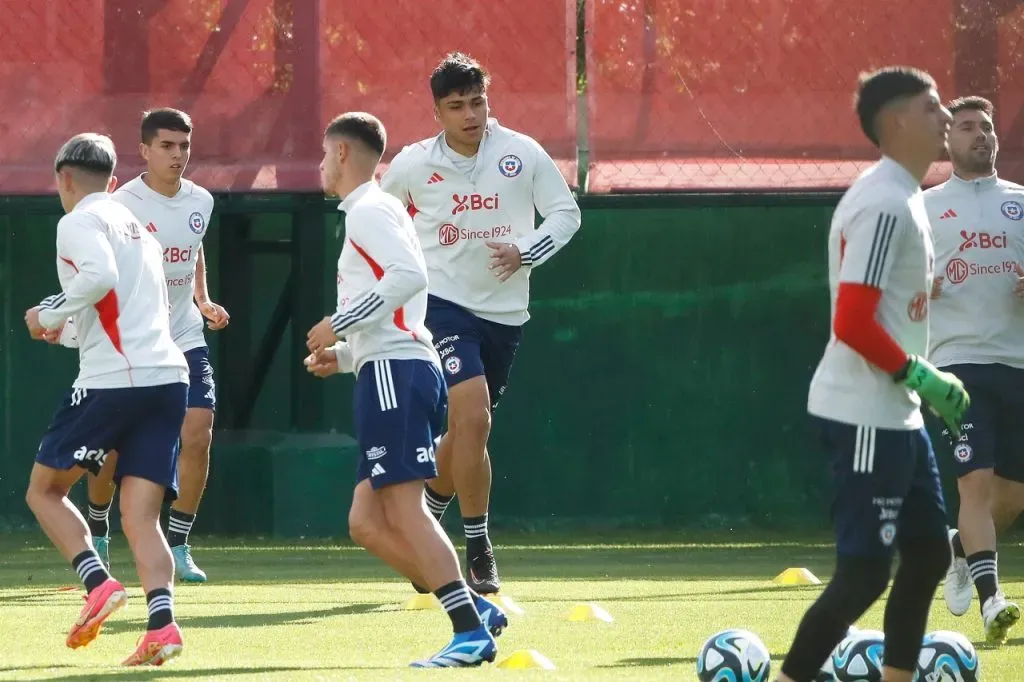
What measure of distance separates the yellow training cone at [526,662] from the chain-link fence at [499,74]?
648 cm

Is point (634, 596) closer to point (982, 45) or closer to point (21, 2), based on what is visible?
point (982, 45)

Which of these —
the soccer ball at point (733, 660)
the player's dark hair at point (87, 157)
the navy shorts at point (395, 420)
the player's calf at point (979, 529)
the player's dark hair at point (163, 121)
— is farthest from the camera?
the player's dark hair at point (163, 121)

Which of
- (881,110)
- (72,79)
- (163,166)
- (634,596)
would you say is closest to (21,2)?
(72,79)

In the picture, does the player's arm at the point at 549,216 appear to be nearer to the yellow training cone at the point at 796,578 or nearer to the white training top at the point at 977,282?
the white training top at the point at 977,282

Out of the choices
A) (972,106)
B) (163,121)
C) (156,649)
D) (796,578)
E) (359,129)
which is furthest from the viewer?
(796,578)

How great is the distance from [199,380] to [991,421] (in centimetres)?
437

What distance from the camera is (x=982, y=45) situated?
12.4 meters

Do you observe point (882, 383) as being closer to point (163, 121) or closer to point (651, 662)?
point (651, 662)

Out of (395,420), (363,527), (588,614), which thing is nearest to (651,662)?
(363,527)

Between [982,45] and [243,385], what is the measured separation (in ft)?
19.3

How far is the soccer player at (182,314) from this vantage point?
32.2 feet

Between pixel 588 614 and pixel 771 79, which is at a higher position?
pixel 771 79

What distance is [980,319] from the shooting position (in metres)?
7.83

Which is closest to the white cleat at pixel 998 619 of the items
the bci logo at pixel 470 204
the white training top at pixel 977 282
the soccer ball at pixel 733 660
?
the white training top at pixel 977 282
